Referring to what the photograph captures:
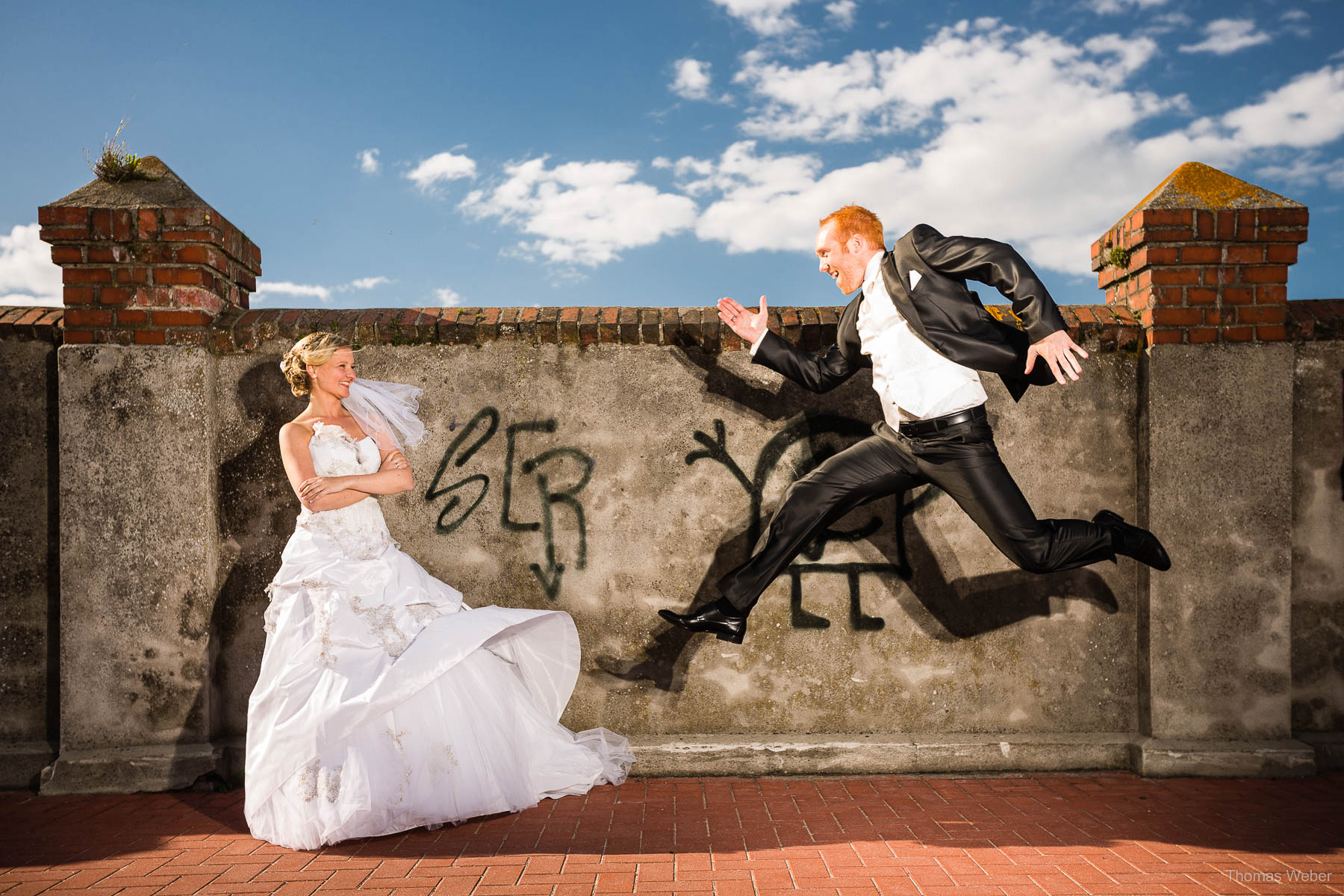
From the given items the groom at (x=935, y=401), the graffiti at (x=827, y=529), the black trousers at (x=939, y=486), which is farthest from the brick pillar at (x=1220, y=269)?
the graffiti at (x=827, y=529)

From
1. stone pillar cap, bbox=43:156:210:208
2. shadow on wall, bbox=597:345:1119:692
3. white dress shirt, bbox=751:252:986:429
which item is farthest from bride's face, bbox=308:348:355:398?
white dress shirt, bbox=751:252:986:429

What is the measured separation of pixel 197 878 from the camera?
10.5ft

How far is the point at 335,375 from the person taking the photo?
4.05 meters

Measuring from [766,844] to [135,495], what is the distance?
3778 millimetres

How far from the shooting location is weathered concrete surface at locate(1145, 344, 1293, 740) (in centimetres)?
444

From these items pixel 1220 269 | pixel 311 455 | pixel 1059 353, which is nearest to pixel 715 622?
pixel 1059 353

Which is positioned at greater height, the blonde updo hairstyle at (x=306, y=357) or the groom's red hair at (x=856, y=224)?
the groom's red hair at (x=856, y=224)

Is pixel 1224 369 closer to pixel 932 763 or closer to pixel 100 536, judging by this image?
pixel 932 763

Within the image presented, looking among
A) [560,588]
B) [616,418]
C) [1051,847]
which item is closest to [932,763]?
[1051,847]

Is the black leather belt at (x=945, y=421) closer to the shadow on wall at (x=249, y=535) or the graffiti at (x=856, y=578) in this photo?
the graffiti at (x=856, y=578)

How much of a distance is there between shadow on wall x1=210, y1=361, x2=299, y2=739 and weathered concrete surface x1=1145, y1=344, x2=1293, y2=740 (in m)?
4.87

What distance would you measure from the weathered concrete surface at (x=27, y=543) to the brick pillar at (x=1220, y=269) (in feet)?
20.7

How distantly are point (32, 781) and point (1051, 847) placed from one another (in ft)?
17.1

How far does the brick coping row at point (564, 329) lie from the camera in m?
4.58
